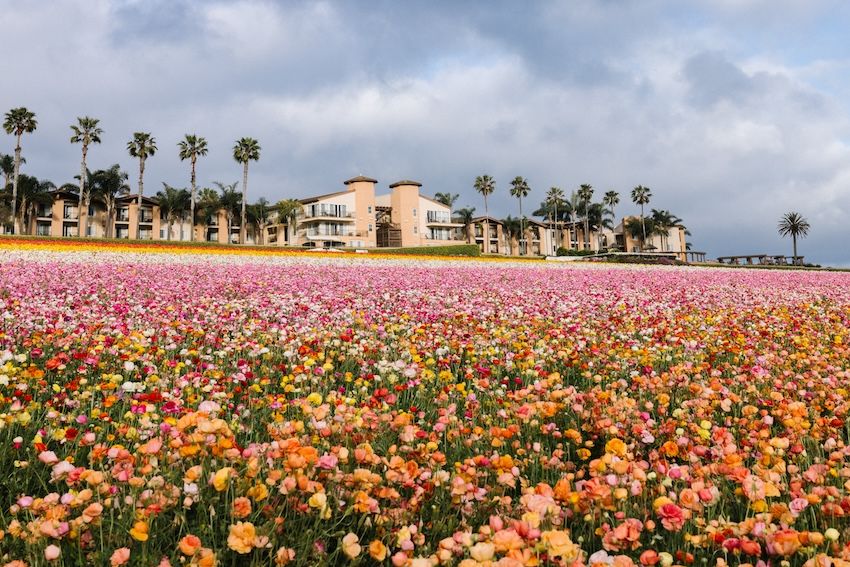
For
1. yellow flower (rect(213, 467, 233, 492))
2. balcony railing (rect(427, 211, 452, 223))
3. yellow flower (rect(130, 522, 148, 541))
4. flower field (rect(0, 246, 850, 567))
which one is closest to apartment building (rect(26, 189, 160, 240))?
balcony railing (rect(427, 211, 452, 223))

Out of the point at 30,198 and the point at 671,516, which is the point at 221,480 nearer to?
the point at 671,516

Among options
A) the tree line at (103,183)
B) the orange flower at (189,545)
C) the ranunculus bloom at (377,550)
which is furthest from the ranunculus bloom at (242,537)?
the tree line at (103,183)

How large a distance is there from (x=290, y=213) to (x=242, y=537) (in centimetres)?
8909

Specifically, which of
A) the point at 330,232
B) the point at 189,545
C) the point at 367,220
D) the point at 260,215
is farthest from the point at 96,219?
the point at 189,545

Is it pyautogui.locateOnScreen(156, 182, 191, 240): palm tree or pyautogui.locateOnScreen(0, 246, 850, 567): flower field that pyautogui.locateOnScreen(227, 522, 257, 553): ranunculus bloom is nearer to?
pyautogui.locateOnScreen(0, 246, 850, 567): flower field

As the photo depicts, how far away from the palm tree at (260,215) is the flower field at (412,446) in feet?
279

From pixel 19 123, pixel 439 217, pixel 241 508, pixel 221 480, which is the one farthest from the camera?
pixel 439 217

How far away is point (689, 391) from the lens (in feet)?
15.1

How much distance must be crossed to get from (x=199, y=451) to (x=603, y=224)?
371 feet

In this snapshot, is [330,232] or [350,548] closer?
[350,548]

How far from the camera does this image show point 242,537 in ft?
6.57

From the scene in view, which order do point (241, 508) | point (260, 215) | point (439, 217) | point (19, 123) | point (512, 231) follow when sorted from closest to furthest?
point (241, 508), point (19, 123), point (260, 215), point (439, 217), point (512, 231)

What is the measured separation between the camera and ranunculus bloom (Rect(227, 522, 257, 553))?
1.96 metres

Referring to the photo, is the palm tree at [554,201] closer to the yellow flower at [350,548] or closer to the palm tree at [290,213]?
the palm tree at [290,213]
